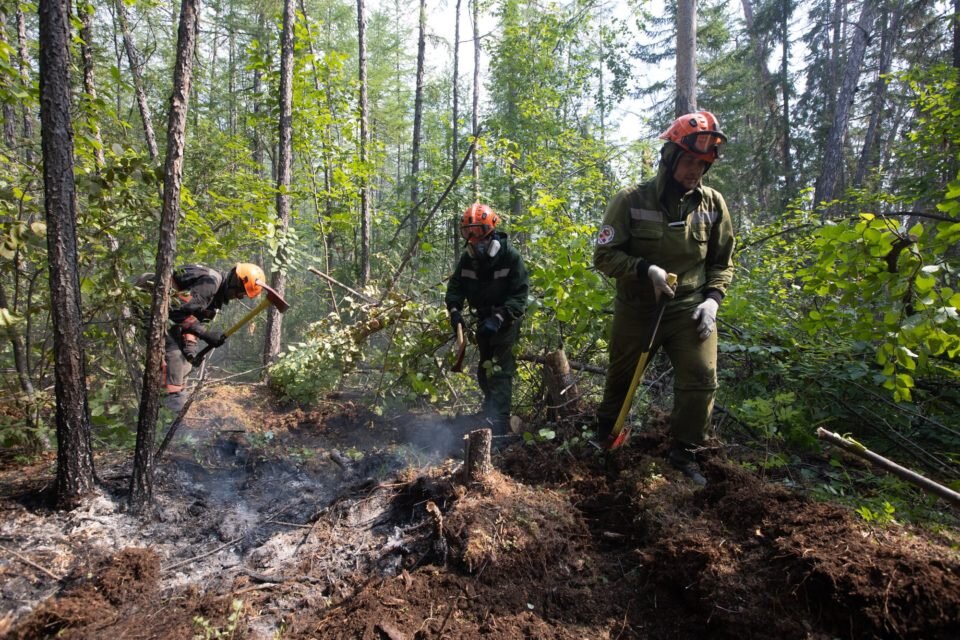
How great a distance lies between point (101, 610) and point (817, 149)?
2347 cm

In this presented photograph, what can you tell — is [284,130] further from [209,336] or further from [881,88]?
[881,88]

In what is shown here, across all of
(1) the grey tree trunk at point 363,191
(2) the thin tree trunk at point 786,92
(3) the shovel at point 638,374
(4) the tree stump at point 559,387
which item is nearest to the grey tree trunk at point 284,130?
(1) the grey tree trunk at point 363,191

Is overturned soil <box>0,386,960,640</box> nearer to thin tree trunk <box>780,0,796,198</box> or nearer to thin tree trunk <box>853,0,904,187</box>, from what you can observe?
thin tree trunk <box>853,0,904,187</box>

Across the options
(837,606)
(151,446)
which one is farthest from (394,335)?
(837,606)

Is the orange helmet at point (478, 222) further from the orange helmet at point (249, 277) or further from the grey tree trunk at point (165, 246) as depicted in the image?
the grey tree trunk at point (165, 246)

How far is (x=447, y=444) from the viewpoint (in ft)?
15.4

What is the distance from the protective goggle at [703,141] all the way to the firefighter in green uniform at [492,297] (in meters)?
2.13

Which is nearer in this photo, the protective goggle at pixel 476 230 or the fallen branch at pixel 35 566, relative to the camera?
the fallen branch at pixel 35 566

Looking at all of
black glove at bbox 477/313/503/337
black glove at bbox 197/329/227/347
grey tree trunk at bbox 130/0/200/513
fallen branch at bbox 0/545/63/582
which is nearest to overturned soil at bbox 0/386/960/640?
fallen branch at bbox 0/545/63/582

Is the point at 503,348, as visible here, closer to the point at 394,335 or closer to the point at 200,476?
the point at 394,335

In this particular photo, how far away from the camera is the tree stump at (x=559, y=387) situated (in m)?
4.37

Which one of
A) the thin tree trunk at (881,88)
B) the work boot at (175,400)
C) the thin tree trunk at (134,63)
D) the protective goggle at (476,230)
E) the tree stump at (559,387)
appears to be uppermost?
the thin tree trunk at (881,88)

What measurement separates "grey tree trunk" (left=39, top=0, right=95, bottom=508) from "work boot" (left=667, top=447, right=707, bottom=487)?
12.4ft

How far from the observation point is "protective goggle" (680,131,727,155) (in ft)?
9.94
